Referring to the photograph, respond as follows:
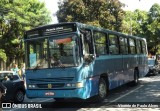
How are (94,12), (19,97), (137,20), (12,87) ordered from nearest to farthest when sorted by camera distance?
1. (12,87)
2. (19,97)
3. (94,12)
4. (137,20)

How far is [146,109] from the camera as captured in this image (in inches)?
469

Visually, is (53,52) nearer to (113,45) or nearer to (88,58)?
(88,58)

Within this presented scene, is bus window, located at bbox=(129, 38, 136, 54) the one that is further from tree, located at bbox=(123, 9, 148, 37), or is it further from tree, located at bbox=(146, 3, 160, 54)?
tree, located at bbox=(123, 9, 148, 37)

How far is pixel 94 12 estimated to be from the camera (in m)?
42.1

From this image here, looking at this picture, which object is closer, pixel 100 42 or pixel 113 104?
pixel 113 104

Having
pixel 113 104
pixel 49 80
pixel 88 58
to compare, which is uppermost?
pixel 88 58

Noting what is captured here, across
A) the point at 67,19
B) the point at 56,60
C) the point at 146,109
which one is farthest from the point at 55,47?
the point at 67,19

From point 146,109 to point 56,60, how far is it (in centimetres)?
361

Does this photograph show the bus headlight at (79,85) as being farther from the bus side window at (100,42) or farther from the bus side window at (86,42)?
the bus side window at (100,42)

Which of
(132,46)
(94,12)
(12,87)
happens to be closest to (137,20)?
(94,12)

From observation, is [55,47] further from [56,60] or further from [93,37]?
[93,37]

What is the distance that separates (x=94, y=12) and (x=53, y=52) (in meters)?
30.4

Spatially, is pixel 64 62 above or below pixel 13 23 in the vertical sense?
below

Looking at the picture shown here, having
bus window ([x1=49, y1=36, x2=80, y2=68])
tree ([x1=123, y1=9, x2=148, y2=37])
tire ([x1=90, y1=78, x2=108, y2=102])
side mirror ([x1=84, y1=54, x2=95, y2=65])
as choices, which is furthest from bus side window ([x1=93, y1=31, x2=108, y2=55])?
tree ([x1=123, y1=9, x2=148, y2=37])
